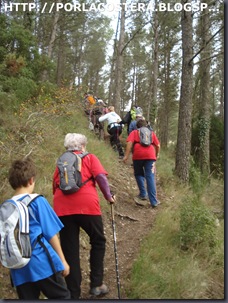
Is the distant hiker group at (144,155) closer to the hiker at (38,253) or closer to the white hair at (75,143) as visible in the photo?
the white hair at (75,143)

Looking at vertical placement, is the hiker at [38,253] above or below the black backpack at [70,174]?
below

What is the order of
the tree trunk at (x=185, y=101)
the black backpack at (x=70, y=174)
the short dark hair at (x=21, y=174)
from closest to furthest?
the short dark hair at (x=21, y=174)
the black backpack at (x=70, y=174)
the tree trunk at (x=185, y=101)

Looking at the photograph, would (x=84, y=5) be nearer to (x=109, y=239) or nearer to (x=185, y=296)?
(x=109, y=239)

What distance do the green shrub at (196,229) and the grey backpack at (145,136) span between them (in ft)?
6.26

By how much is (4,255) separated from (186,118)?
6487 mm

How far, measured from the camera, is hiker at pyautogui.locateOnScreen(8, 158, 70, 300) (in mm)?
2715

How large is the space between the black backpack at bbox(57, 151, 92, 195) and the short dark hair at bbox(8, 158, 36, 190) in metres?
0.70

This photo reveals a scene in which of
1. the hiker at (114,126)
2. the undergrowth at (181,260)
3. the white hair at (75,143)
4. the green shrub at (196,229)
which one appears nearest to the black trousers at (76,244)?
the undergrowth at (181,260)

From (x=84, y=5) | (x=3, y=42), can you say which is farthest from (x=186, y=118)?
(x=84, y=5)

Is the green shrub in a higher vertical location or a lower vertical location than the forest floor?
higher

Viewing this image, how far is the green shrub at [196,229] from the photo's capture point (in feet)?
15.7

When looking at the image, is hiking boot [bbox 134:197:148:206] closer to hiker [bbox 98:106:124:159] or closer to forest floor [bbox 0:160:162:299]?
forest floor [bbox 0:160:162:299]

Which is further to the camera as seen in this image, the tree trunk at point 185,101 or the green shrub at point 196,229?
the tree trunk at point 185,101

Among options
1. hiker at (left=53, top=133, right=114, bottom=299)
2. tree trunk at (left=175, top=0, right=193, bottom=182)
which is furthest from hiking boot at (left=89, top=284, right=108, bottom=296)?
tree trunk at (left=175, top=0, right=193, bottom=182)
